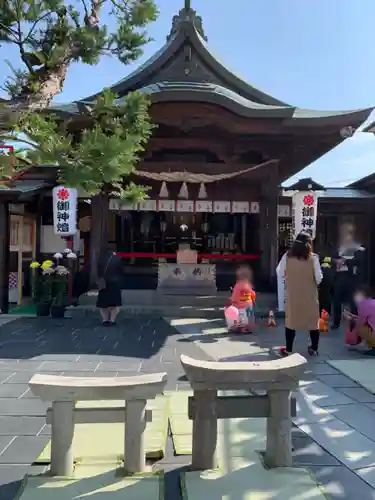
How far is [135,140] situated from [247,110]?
762 centimetres

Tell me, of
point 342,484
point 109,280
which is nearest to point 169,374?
point 342,484

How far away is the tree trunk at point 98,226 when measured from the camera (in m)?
11.7

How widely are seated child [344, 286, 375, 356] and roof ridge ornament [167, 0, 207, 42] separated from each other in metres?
10.9

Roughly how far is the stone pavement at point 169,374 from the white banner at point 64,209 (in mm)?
2187

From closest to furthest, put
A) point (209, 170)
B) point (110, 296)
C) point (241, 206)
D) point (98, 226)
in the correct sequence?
1. point (110, 296)
2. point (98, 226)
3. point (209, 170)
4. point (241, 206)

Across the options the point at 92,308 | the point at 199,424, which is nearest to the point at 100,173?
the point at 199,424

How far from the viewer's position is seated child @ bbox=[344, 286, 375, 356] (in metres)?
6.52

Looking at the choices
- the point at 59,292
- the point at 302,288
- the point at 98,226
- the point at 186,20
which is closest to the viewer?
the point at 302,288

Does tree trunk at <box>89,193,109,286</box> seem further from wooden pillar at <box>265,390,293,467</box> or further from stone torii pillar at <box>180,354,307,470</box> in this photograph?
wooden pillar at <box>265,390,293,467</box>

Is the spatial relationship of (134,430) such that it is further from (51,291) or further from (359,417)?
(51,291)

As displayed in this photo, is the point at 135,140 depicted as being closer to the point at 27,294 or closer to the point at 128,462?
the point at 128,462

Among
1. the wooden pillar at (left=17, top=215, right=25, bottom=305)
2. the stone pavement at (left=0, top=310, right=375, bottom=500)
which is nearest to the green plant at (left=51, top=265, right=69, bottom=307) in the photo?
the stone pavement at (left=0, top=310, right=375, bottom=500)

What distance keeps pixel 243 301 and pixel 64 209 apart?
534cm

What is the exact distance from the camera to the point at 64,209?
11.3 metres
